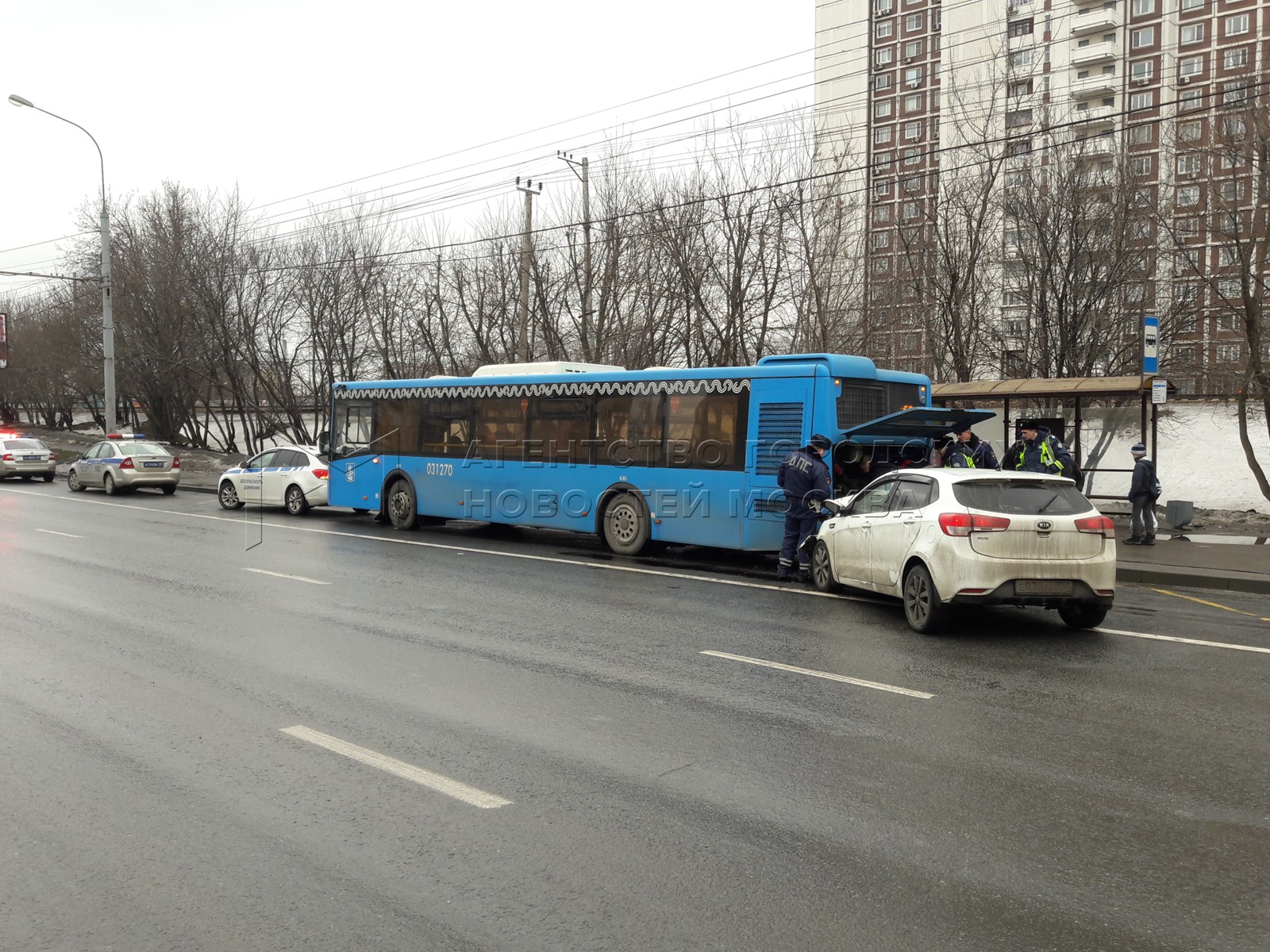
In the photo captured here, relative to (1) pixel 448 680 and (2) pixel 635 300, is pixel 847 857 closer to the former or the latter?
(1) pixel 448 680

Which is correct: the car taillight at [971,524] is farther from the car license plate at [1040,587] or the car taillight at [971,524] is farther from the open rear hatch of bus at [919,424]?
the open rear hatch of bus at [919,424]

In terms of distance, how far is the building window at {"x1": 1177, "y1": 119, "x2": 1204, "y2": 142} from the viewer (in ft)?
72.0

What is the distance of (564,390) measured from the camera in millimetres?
17125

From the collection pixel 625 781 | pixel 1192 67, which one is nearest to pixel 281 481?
pixel 625 781

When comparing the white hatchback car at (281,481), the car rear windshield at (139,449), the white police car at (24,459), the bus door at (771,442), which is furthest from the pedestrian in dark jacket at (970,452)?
the white police car at (24,459)

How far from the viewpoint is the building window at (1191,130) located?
21955 millimetres

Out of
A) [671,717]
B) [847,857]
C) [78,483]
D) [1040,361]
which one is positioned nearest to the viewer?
[847,857]

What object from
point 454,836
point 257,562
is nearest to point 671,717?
point 454,836

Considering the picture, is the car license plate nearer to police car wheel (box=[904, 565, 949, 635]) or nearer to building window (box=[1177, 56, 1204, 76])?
police car wheel (box=[904, 565, 949, 635])

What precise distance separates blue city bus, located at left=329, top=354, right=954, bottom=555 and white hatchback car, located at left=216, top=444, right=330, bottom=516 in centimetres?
226

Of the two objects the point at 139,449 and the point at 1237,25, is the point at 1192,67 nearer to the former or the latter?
the point at 1237,25

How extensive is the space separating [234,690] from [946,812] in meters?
4.90

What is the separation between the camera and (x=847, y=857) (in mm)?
4445

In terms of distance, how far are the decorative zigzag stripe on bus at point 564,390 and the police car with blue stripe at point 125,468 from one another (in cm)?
1067
